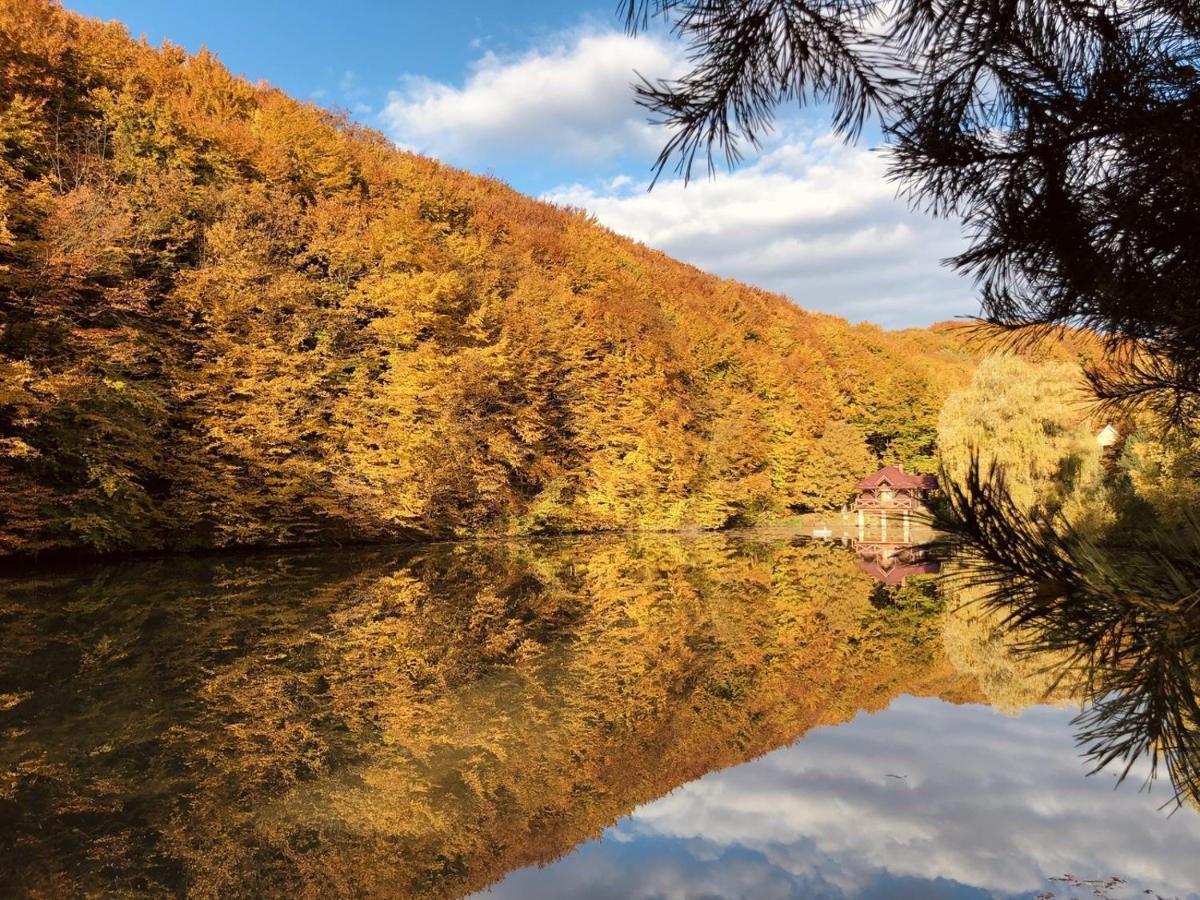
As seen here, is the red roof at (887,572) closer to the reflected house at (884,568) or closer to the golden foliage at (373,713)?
the reflected house at (884,568)

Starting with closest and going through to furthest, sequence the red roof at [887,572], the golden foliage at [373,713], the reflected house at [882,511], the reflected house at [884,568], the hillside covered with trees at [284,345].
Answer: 1. the golden foliage at [373,713]
2. the hillside covered with trees at [284,345]
3. the red roof at [887,572]
4. the reflected house at [884,568]
5. the reflected house at [882,511]

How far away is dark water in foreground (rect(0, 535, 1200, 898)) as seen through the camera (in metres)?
4.33

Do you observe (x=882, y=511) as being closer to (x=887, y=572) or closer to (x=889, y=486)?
(x=889, y=486)

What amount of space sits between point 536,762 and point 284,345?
51.5ft

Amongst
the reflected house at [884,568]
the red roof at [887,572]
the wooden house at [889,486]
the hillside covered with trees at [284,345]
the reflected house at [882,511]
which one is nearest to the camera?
the hillside covered with trees at [284,345]

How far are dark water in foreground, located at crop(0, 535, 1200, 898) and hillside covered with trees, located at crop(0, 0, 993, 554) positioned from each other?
4.92 m

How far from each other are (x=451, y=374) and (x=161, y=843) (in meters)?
18.1

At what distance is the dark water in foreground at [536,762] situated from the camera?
4328mm

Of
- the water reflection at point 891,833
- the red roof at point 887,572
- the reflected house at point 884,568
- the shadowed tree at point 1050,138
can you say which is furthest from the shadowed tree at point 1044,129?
the red roof at point 887,572

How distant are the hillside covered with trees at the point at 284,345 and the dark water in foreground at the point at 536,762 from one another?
16.2ft

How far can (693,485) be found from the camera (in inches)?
1256

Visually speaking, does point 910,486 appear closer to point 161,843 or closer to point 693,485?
point 693,485

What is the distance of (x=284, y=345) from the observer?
18812 mm

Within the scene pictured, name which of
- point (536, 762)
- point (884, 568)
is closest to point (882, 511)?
point (884, 568)
